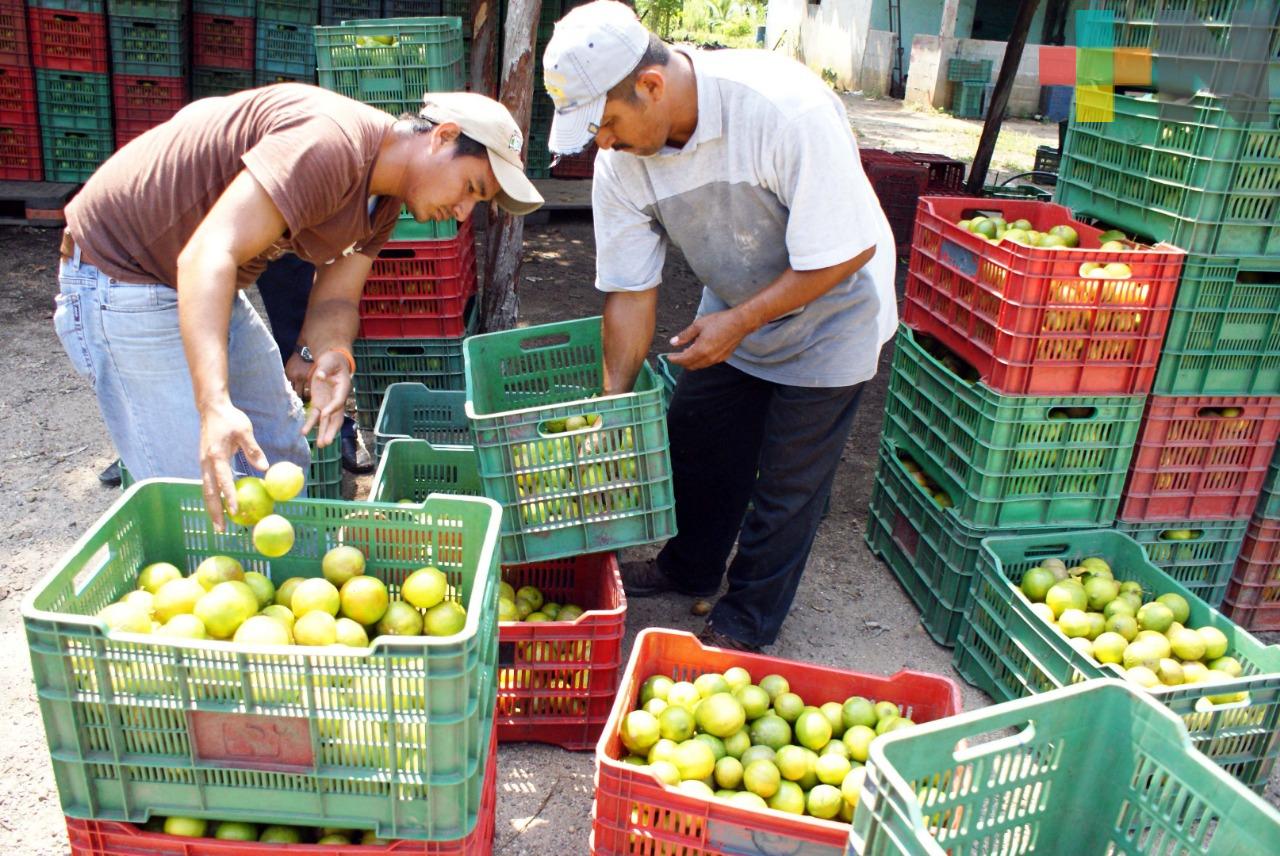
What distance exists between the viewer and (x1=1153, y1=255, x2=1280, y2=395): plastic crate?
11.6ft

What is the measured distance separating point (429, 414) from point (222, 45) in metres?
5.44

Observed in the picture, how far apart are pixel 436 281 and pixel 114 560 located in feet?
9.32

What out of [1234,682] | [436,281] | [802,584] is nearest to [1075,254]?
[1234,682]

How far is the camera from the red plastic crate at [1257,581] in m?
3.99

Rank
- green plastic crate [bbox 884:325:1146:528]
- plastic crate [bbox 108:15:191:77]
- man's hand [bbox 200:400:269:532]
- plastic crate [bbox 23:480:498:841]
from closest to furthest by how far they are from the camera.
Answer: plastic crate [bbox 23:480:498:841] → man's hand [bbox 200:400:269:532] → green plastic crate [bbox 884:325:1146:528] → plastic crate [bbox 108:15:191:77]

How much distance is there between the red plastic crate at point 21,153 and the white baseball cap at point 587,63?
22.6ft

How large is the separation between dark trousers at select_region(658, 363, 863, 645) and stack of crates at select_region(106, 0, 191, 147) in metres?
6.13

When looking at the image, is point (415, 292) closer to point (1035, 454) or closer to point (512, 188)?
point (512, 188)

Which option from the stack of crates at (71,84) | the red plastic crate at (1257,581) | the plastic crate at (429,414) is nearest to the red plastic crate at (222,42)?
the stack of crates at (71,84)

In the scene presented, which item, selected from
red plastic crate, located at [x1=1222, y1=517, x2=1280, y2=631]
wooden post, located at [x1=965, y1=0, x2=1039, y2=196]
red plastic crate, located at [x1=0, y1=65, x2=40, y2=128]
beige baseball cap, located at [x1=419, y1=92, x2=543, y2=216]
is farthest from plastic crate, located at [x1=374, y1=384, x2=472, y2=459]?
wooden post, located at [x1=965, y1=0, x2=1039, y2=196]

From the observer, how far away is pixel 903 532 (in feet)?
14.5

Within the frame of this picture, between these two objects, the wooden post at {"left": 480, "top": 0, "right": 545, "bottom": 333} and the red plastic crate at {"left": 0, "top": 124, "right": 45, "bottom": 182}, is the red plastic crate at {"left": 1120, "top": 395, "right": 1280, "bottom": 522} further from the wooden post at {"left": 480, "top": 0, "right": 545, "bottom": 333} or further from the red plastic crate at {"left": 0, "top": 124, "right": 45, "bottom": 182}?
the red plastic crate at {"left": 0, "top": 124, "right": 45, "bottom": 182}

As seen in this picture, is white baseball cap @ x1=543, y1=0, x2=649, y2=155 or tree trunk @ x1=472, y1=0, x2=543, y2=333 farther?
tree trunk @ x1=472, y1=0, x2=543, y2=333

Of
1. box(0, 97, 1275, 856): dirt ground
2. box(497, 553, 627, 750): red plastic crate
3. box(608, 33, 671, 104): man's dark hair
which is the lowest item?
box(0, 97, 1275, 856): dirt ground
